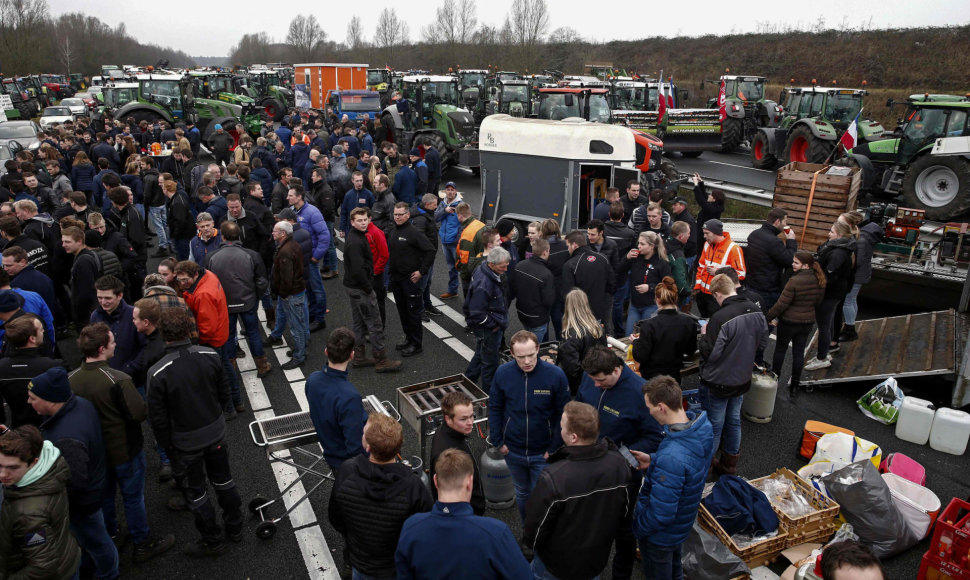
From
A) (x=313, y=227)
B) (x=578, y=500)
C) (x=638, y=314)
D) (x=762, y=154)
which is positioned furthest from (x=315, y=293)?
(x=762, y=154)

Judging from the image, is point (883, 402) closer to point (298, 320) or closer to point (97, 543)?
point (298, 320)

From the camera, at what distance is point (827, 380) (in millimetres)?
6770

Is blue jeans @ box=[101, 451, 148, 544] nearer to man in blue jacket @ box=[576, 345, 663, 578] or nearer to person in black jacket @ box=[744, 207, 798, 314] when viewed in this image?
man in blue jacket @ box=[576, 345, 663, 578]

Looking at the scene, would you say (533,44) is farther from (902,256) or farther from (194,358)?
(194,358)

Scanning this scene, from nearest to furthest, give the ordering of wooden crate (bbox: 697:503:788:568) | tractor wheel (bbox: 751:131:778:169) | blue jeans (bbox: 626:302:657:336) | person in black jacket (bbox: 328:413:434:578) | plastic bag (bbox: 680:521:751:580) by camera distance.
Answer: person in black jacket (bbox: 328:413:434:578)
plastic bag (bbox: 680:521:751:580)
wooden crate (bbox: 697:503:788:568)
blue jeans (bbox: 626:302:657:336)
tractor wheel (bbox: 751:131:778:169)

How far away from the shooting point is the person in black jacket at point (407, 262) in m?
7.24

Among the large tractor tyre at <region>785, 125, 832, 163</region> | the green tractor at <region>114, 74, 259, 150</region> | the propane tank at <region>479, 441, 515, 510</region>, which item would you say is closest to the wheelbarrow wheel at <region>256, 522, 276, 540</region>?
the propane tank at <region>479, 441, 515, 510</region>

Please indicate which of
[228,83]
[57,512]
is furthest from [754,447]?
[228,83]

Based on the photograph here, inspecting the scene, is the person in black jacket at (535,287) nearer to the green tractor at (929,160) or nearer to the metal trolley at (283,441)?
the metal trolley at (283,441)

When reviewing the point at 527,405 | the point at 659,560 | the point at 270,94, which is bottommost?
the point at 659,560

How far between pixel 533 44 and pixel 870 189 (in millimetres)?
58248

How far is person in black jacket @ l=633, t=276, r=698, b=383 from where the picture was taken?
5023 millimetres

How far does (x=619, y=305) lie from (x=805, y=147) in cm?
1356

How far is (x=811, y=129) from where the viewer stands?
17359 mm
